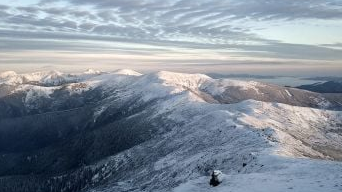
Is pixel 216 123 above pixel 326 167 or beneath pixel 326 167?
beneath

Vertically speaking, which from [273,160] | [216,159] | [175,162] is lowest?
[175,162]

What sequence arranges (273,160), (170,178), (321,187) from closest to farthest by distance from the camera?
1. (321,187)
2. (273,160)
3. (170,178)

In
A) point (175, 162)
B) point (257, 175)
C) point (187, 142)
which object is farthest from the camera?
point (187, 142)

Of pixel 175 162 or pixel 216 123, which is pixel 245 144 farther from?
pixel 216 123

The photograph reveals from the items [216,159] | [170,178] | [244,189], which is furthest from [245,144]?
[244,189]

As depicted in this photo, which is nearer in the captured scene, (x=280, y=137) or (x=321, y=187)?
(x=321, y=187)

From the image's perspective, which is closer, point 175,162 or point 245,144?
point 245,144

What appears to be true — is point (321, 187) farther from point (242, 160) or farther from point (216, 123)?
point (216, 123)

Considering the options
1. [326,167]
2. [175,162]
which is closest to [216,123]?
[175,162]

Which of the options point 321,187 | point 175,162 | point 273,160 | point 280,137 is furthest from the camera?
point 175,162
